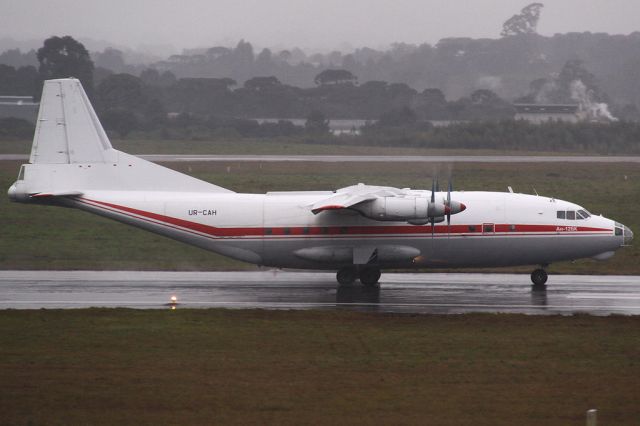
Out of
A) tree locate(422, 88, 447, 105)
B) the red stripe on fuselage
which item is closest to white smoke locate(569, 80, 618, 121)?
tree locate(422, 88, 447, 105)

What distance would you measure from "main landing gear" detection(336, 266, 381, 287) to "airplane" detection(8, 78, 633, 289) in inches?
1.2

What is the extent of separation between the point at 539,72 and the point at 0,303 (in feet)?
337

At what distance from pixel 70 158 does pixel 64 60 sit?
1973 inches

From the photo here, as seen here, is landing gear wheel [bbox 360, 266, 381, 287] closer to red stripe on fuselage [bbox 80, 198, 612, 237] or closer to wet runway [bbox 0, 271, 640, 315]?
wet runway [bbox 0, 271, 640, 315]

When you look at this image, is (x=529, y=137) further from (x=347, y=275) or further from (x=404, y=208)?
(x=404, y=208)

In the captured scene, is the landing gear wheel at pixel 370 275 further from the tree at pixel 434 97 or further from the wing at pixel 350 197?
the tree at pixel 434 97

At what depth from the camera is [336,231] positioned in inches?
1106

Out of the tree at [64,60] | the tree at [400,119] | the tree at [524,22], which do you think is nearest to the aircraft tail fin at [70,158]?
the tree at [400,119]

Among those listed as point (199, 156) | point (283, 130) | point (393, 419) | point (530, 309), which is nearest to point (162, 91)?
point (283, 130)

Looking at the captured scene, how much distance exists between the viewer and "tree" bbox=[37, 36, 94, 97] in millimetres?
74438

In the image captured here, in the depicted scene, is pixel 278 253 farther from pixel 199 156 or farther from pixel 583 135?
pixel 583 135

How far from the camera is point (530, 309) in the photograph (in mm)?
24734

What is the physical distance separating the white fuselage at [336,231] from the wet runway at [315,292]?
100 cm

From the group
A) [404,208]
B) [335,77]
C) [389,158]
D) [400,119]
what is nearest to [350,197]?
[404,208]
